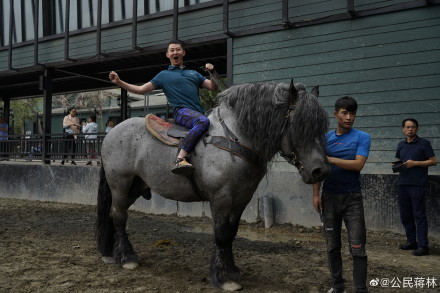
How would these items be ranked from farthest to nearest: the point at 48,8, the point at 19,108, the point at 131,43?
the point at 19,108, the point at 48,8, the point at 131,43

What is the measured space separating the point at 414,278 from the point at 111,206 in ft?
12.2

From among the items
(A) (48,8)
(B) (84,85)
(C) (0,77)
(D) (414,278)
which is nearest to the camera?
(D) (414,278)

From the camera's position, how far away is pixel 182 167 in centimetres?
412

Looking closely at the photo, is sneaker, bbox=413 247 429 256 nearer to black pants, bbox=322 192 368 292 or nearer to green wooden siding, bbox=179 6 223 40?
black pants, bbox=322 192 368 292

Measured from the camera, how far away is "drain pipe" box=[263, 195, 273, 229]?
27.9 ft

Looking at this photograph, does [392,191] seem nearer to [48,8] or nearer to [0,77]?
[48,8]

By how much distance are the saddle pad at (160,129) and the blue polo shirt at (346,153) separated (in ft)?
5.52

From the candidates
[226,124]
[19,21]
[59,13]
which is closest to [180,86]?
[226,124]

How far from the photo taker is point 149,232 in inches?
305

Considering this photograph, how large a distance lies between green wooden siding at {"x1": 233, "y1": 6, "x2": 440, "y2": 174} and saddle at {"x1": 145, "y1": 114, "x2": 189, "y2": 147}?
4751 millimetres

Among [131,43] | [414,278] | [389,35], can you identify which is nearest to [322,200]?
[414,278]

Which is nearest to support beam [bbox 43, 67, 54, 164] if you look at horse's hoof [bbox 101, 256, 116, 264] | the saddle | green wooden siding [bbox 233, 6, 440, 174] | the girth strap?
green wooden siding [bbox 233, 6, 440, 174]

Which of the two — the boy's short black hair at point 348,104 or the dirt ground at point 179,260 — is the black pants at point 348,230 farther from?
the boy's short black hair at point 348,104

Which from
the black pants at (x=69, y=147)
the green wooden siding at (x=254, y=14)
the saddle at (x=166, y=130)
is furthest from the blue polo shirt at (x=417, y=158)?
the black pants at (x=69, y=147)
